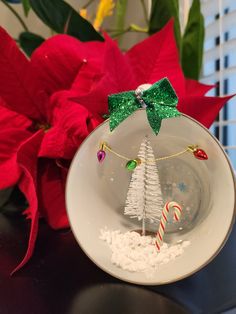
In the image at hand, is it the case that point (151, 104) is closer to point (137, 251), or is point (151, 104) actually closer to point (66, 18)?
point (137, 251)

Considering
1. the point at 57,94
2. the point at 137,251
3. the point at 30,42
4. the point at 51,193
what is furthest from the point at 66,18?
the point at 137,251

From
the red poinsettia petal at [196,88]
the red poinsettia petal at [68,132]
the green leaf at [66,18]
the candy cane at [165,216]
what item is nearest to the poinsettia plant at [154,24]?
the green leaf at [66,18]

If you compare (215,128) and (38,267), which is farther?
(215,128)

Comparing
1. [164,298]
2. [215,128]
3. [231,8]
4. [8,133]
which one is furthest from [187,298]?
[231,8]

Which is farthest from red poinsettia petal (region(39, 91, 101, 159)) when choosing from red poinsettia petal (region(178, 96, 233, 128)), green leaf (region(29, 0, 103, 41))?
green leaf (region(29, 0, 103, 41))

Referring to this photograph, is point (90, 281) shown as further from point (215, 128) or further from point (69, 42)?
point (215, 128)

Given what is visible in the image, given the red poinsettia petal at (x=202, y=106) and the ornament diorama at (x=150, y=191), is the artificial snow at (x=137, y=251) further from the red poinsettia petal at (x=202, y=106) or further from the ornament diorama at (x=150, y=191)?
the red poinsettia petal at (x=202, y=106)
